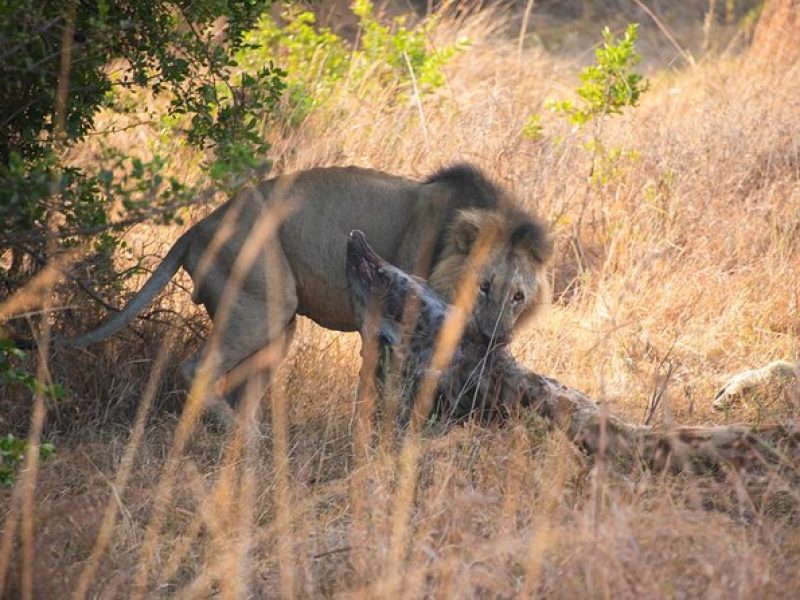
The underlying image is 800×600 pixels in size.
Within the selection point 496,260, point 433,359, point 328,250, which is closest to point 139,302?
point 328,250

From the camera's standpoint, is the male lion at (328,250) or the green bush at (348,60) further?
the green bush at (348,60)

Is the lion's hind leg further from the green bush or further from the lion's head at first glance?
the green bush

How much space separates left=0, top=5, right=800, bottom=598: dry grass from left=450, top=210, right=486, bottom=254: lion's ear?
804 mm

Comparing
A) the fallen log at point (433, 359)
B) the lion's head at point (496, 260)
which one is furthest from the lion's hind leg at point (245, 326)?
the lion's head at point (496, 260)

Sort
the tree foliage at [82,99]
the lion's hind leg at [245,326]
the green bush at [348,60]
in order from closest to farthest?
the tree foliage at [82,99] < the lion's hind leg at [245,326] < the green bush at [348,60]

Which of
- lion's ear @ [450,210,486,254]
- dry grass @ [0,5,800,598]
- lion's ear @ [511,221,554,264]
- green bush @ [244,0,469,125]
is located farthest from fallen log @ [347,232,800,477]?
green bush @ [244,0,469,125]

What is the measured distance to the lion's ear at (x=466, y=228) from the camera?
5223mm

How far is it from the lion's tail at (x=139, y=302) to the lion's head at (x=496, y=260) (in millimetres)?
1091

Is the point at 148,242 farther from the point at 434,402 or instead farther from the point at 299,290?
the point at 434,402

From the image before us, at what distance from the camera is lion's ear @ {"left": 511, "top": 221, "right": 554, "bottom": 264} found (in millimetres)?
5281

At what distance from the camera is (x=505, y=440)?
15.2 ft

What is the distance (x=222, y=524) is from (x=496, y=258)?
1.82 m

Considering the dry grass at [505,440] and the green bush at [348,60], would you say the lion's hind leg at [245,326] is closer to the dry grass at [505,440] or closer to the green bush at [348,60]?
the dry grass at [505,440]

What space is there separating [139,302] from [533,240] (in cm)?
168
